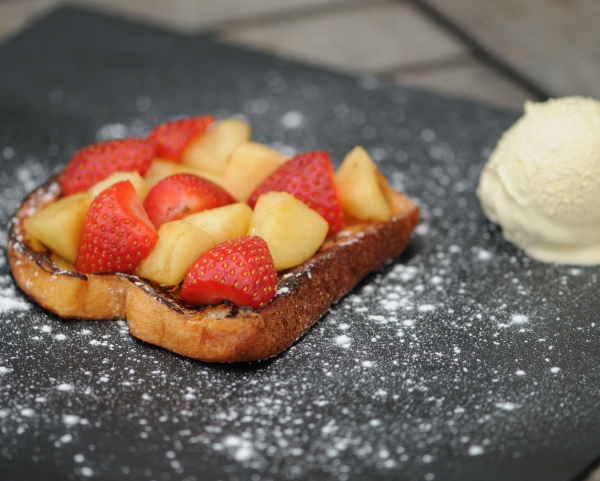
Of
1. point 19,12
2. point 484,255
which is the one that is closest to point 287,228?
point 484,255

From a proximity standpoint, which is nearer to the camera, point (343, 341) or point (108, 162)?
point (343, 341)

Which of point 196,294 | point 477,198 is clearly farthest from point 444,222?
point 196,294

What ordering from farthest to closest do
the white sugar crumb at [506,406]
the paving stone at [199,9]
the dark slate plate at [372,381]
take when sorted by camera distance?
the paving stone at [199,9], the white sugar crumb at [506,406], the dark slate plate at [372,381]

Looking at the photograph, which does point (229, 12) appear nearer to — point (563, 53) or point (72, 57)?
point (72, 57)

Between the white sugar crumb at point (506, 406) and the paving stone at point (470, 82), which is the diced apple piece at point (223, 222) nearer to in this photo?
the white sugar crumb at point (506, 406)

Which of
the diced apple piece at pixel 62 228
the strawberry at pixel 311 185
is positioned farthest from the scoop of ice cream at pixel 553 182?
the diced apple piece at pixel 62 228

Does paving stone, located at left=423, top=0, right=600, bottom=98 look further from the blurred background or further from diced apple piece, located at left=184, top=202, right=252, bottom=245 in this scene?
diced apple piece, located at left=184, top=202, right=252, bottom=245

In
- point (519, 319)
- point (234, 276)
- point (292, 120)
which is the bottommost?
Answer: point (519, 319)

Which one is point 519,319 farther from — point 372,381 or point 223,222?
point 223,222
